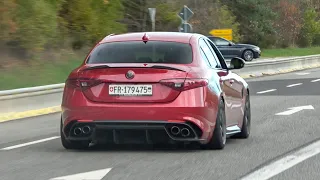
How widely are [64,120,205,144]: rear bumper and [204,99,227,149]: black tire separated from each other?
28 cm

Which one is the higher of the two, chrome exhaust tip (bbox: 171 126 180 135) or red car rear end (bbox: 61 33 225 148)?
red car rear end (bbox: 61 33 225 148)

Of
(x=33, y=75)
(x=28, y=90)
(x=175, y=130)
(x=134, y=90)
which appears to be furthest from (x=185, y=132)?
(x=33, y=75)

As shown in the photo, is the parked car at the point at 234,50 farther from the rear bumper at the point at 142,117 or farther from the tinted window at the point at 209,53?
the rear bumper at the point at 142,117

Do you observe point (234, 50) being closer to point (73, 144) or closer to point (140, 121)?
point (73, 144)

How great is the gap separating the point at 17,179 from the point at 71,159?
59.1 inches

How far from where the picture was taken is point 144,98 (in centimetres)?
965

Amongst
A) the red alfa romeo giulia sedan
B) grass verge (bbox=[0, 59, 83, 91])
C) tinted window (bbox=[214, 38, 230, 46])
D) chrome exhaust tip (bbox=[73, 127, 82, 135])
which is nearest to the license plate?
the red alfa romeo giulia sedan

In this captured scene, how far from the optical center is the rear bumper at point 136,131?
965 cm

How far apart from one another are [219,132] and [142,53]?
1.25 meters

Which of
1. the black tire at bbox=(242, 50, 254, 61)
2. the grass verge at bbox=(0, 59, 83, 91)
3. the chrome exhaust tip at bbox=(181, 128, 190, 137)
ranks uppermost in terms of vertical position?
the chrome exhaust tip at bbox=(181, 128, 190, 137)

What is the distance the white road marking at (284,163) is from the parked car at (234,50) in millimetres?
37407

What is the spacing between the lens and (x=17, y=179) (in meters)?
8.09

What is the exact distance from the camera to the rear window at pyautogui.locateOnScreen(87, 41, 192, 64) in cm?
1014

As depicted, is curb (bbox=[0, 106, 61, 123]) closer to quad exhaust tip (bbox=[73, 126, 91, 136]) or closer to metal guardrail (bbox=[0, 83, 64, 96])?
metal guardrail (bbox=[0, 83, 64, 96])
